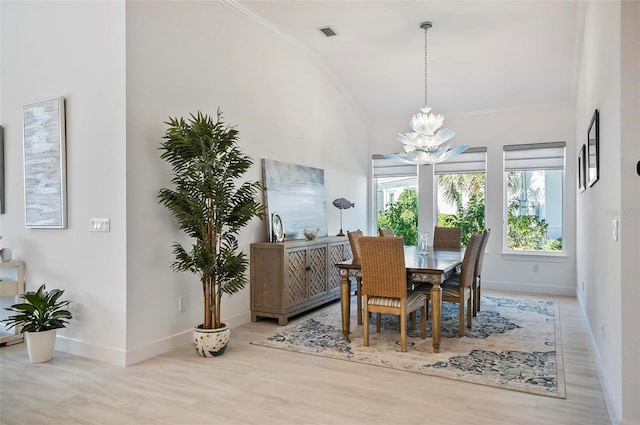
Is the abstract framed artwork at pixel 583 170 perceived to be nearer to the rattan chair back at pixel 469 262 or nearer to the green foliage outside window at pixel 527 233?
the rattan chair back at pixel 469 262

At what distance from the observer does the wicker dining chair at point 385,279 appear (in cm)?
362

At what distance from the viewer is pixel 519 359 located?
11.4 feet

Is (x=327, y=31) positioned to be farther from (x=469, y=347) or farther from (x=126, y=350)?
(x=126, y=350)

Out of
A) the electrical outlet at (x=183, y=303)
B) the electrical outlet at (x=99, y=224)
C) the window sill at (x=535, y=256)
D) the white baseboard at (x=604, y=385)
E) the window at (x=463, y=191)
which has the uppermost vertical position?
the window at (x=463, y=191)

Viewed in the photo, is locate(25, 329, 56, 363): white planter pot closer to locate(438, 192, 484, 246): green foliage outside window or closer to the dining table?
the dining table

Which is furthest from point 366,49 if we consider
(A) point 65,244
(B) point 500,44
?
(A) point 65,244

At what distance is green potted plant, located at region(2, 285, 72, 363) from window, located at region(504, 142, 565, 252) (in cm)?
608

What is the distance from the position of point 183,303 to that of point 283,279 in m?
1.09

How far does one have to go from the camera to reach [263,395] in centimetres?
281

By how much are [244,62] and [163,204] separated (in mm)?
1977

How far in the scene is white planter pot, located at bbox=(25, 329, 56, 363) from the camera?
11.2ft

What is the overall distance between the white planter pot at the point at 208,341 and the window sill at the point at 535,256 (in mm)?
4901

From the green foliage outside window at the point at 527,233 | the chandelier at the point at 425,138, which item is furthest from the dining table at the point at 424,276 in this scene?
the green foliage outside window at the point at 527,233

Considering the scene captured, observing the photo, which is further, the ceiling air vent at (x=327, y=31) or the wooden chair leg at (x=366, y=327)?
the ceiling air vent at (x=327, y=31)
